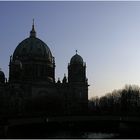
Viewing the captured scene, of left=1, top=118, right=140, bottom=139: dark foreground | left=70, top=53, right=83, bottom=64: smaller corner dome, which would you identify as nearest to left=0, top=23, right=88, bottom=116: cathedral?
left=70, top=53, right=83, bottom=64: smaller corner dome

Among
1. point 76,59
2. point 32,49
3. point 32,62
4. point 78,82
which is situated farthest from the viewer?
point 32,49

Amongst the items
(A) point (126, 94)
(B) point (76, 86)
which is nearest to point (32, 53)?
(B) point (76, 86)

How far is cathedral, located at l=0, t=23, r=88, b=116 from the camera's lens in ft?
250

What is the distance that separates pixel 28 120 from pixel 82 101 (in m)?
36.8

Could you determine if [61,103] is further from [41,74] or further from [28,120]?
[28,120]

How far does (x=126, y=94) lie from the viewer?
76.8 meters

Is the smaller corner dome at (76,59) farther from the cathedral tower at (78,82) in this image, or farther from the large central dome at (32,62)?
the large central dome at (32,62)

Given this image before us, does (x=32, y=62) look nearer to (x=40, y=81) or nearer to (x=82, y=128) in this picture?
(x=40, y=81)

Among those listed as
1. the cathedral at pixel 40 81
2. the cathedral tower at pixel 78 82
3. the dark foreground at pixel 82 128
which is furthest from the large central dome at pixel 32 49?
the dark foreground at pixel 82 128

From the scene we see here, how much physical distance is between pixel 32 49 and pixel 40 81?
7506mm

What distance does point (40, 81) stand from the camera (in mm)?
80500

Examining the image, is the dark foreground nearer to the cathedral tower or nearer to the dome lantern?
the cathedral tower

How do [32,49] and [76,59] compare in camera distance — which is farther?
[32,49]

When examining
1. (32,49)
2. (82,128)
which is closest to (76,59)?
(32,49)
